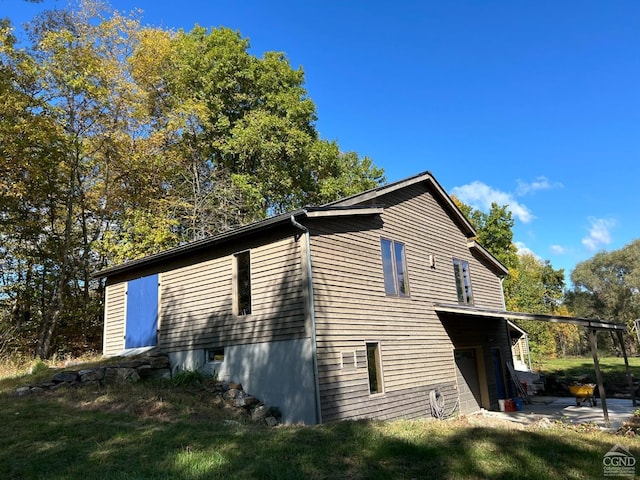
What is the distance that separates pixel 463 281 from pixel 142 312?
1122cm

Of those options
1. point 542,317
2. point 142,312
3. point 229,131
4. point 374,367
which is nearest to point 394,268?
point 374,367

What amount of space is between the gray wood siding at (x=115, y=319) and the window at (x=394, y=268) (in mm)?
8681

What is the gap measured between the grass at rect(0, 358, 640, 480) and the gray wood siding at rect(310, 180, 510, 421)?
8.12 feet

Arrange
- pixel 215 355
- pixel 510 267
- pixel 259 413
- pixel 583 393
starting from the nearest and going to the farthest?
1. pixel 259 413
2. pixel 215 355
3. pixel 583 393
4. pixel 510 267

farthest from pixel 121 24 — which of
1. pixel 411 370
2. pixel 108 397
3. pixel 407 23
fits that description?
pixel 411 370

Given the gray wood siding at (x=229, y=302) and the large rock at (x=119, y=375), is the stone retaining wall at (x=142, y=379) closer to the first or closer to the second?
the large rock at (x=119, y=375)

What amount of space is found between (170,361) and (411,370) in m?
6.71

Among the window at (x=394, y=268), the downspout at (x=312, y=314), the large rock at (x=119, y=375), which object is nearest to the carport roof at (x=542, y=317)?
the window at (x=394, y=268)

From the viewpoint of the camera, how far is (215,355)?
11.6 meters

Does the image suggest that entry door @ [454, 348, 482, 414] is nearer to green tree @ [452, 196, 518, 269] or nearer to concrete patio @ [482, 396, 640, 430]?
concrete patio @ [482, 396, 640, 430]

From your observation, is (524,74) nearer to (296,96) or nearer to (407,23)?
(407,23)

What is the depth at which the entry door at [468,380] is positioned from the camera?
14.5m

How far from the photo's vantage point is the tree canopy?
18.2 m

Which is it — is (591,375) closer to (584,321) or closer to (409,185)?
(584,321)
